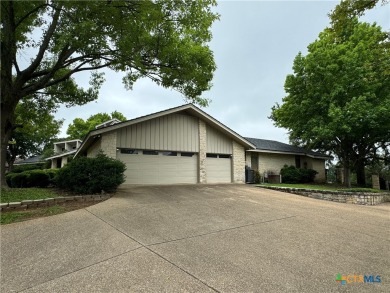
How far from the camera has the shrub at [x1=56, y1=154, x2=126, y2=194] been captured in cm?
834

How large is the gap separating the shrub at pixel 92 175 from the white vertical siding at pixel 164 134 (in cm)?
267

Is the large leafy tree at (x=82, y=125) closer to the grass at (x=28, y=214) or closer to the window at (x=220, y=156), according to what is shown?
the window at (x=220, y=156)

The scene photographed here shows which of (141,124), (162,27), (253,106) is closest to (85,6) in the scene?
(162,27)

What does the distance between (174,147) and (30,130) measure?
13501 mm

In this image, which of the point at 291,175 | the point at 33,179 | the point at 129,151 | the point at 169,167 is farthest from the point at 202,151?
the point at 33,179

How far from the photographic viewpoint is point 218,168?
14.8 meters

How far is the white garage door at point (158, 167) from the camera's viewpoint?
11617mm

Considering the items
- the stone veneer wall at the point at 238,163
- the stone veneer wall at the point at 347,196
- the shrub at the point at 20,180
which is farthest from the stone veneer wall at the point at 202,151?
the shrub at the point at 20,180

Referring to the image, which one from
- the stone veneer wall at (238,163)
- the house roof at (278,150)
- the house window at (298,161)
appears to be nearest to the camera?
the stone veneer wall at (238,163)

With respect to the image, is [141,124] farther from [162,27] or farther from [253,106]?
[253,106]

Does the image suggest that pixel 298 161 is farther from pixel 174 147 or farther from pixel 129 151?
pixel 129 151

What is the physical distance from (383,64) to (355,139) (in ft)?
33.2

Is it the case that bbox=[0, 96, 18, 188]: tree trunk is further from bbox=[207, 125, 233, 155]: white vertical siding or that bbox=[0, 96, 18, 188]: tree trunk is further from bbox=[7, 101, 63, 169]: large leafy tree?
bbox=[207, 125, 233, 155]: white vertical siding

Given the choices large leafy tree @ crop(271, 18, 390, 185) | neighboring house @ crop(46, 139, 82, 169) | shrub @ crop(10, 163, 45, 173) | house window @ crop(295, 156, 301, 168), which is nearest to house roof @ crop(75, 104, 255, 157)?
large leafy tree @ crop(271, 18, 390, 185)
